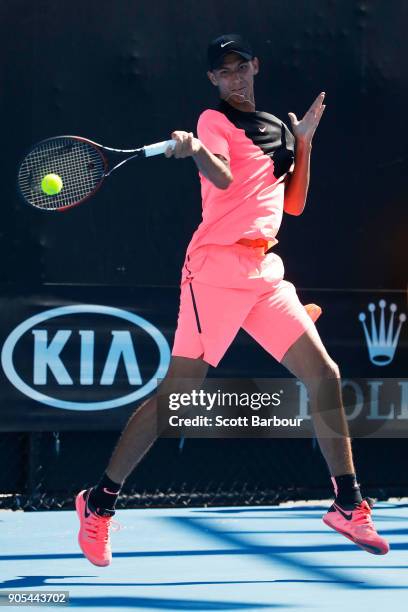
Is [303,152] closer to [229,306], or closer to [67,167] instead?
[229,306]

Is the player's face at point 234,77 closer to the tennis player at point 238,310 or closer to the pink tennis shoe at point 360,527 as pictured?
the tennis player at point 238,310

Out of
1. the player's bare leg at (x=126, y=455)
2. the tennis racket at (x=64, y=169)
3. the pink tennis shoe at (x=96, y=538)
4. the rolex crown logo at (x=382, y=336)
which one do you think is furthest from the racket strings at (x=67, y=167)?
the rolex crown logo at (x=382, y=336)

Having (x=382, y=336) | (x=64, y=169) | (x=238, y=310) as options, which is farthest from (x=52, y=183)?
(x=382, y=336)

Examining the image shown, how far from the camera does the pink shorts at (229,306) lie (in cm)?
405

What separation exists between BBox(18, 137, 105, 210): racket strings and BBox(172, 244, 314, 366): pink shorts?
527mm

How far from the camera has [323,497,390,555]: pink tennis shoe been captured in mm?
3961

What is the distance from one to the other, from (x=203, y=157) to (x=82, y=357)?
230 centimetres

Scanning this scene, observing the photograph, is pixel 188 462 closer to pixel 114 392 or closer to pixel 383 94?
pixel 114 392

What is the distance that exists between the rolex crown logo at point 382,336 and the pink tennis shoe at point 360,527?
2.21 meters

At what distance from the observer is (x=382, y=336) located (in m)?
6.23

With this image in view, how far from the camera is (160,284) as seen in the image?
605 cm

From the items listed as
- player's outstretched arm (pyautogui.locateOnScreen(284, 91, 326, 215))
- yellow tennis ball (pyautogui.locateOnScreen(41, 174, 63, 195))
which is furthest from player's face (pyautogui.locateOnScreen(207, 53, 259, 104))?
yellow tennis ball (pyautogui.locateOnScreen(41, 174, 63, 195))

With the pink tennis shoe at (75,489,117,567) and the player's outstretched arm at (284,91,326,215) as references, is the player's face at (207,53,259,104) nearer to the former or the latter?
the player's outstretched arm at (284,91,326,215)

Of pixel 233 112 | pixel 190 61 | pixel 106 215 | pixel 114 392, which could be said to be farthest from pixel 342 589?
pixel 190 61
